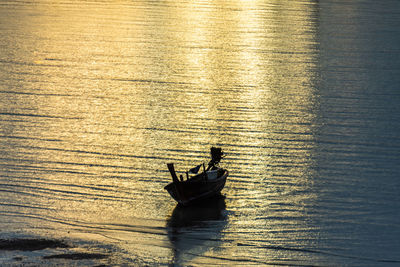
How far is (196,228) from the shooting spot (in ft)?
65.8

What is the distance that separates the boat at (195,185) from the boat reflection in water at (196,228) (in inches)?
13.6

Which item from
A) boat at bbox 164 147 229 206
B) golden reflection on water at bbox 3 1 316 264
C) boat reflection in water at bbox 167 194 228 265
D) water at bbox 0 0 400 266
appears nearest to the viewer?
boat reflection in water at bbox 167 194 228 265

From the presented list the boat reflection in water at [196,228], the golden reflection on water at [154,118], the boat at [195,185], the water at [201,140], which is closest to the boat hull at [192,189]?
the boat at [195,185]

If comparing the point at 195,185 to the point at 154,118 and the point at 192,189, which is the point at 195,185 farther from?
the point at 154,118

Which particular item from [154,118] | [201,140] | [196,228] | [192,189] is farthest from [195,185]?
[154,118]

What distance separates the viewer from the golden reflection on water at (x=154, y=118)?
21.4 metres

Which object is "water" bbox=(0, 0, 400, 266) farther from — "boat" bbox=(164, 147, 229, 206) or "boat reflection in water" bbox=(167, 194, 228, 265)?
"boat" bbox=(164, 147, 229, 206)

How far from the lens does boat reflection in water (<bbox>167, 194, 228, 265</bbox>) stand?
60.0 feet

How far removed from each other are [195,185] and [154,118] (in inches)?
424

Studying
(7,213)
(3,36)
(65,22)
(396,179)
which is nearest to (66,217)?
(7,213)

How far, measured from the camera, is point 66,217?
20.6m

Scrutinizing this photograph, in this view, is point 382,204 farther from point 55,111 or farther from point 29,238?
point 55,111

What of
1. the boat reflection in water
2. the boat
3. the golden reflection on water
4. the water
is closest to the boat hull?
the boat

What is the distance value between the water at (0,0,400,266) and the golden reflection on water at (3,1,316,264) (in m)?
0.11
